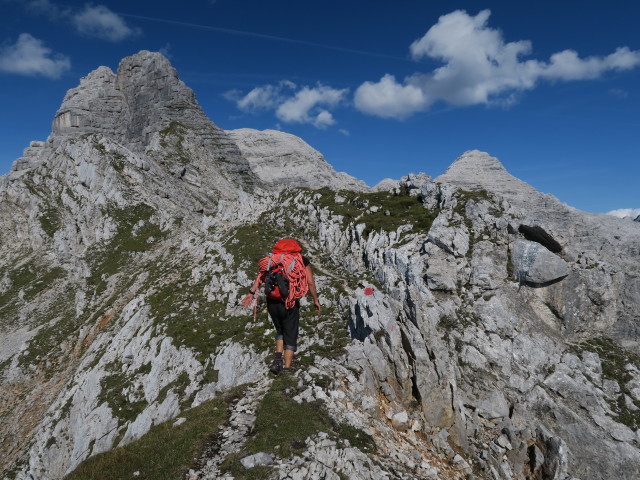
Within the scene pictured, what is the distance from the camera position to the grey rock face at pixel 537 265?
2412 centimetres

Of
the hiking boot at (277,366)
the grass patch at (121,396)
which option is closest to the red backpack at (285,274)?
the hiking boot at (277,366)

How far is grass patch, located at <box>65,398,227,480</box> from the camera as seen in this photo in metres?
9.48

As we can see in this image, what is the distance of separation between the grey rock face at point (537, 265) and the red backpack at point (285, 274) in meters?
19.8

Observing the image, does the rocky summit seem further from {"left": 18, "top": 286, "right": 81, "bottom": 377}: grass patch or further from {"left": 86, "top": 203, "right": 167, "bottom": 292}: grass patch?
{"left": 86, "top": 203, "right": 167, "bottom": 292}: grass patch

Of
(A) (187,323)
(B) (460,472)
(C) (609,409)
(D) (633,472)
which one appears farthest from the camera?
(A) (187,323)

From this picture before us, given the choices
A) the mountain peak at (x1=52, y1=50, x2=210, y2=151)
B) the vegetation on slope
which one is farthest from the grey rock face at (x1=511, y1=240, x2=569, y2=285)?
the mountain peak at (x1=52, y1=50, x2=210, y2=151)

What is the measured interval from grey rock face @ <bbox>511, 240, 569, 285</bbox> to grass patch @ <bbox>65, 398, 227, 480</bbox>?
859 inches

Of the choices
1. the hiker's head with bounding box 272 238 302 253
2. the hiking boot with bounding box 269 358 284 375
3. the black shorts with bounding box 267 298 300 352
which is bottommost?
the hiking boot with bounding box 269 358 284 375

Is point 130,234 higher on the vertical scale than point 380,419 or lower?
higher

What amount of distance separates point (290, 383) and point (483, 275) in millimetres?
16538

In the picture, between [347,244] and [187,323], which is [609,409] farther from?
[187,323]

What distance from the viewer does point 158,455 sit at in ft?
33.6

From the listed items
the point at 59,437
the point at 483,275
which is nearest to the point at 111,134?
the point at 59,437

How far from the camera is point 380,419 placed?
557 inches
